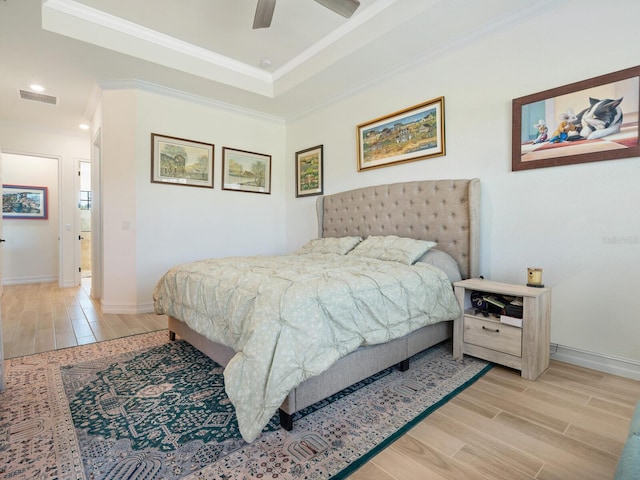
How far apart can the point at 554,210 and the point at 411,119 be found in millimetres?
1679

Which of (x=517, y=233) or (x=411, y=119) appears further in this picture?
(x=411, y=119)

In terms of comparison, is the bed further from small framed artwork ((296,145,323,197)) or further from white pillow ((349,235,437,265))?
small framed artwork ((296,145,323,197))

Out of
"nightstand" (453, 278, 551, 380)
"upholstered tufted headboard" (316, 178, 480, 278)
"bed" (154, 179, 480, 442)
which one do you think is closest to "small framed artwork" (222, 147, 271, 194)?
"upholstered tufted headboard" (316, 178, 480, 278)

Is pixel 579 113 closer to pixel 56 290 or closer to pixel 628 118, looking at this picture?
pixel 628 118

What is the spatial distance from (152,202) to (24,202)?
12.7 feet

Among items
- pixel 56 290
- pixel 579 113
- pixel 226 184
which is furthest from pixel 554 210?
pixel 56 290

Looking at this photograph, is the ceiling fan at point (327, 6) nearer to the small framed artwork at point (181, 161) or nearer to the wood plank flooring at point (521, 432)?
the small framed artwork at point (181, 161)

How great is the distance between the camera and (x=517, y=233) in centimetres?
Result: 270

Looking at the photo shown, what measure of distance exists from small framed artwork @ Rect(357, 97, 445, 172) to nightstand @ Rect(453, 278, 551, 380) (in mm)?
1571

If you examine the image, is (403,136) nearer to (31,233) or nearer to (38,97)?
(38,97)

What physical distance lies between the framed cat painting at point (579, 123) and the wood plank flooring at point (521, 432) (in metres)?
1.59

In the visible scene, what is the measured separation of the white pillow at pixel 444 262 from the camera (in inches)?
106

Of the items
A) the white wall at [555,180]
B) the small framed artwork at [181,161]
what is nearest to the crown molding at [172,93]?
the small framed artwork at [181,161]

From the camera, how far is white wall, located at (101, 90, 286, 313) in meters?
3.90
